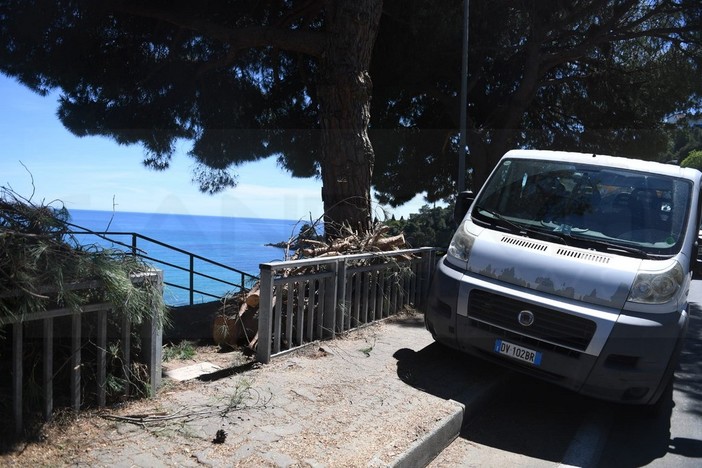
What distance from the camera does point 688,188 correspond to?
546 centimetres

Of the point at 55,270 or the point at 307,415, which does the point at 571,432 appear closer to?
the point at 307,415

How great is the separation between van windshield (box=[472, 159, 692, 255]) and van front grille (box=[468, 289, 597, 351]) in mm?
806

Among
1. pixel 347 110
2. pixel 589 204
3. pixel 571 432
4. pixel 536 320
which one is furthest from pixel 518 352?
pixel 347 110

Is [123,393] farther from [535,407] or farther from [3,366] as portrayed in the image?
[535,407]

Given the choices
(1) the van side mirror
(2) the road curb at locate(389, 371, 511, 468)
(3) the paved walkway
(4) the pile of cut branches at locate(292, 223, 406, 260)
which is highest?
(1) the van side mirror

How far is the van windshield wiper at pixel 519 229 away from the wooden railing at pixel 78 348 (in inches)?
128

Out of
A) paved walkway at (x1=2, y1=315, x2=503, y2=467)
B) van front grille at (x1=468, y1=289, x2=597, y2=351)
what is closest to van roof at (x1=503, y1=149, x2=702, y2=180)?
van front grille at (x1=468, y1=289, x2=597, y2=351)

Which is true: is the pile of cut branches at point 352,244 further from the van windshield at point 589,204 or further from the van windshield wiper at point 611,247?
the van windshield wiper at point 611,247

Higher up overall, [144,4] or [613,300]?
[144,4]

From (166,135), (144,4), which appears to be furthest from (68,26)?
(166,135)

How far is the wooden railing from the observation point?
3398 mm

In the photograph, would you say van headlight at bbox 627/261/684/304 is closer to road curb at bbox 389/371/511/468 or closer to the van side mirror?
road curb at bbox 389/371/511/468

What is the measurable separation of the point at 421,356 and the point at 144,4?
7532 millimetres

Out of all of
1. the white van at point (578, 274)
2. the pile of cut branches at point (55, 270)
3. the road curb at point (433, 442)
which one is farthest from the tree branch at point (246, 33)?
the road curb at point (433, 442)
